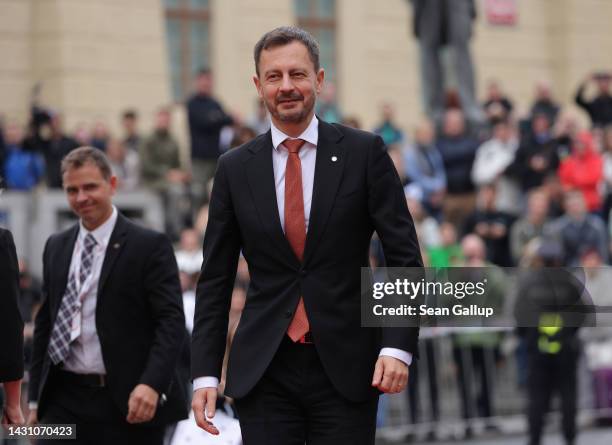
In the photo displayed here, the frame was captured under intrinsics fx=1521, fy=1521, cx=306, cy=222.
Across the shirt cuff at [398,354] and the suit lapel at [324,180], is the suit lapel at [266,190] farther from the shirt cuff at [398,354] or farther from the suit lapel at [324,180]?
the shirt cuff at [398,354]

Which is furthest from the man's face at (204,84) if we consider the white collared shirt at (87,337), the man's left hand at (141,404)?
the man's left hand at (141,404)

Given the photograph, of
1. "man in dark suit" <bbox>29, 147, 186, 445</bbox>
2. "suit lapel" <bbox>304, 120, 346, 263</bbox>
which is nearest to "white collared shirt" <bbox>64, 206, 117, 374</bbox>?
"man in dark suit" <bbox>29, 147, 186, 445</bbox>

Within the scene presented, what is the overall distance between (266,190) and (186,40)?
19.1 meters

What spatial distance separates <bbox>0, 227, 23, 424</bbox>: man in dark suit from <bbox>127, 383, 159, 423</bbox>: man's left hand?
579 millimetres

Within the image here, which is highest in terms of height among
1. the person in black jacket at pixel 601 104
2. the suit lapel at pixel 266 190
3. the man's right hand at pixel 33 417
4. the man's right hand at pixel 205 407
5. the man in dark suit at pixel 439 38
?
the man in dark suit at pixel 439 38

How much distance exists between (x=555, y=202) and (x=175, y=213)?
4.25m

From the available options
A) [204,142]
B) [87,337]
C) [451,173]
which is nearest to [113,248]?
[87,337]

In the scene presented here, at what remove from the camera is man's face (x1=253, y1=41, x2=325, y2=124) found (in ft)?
18.2

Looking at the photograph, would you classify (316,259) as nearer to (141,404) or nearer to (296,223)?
(296,223)

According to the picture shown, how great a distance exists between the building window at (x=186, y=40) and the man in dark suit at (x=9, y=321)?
17.6 m

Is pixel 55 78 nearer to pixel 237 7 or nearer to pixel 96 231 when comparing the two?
pixel 237 7

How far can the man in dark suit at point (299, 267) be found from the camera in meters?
5.53

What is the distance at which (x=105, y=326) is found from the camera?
281 inches

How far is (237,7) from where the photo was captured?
2439 centimetres
